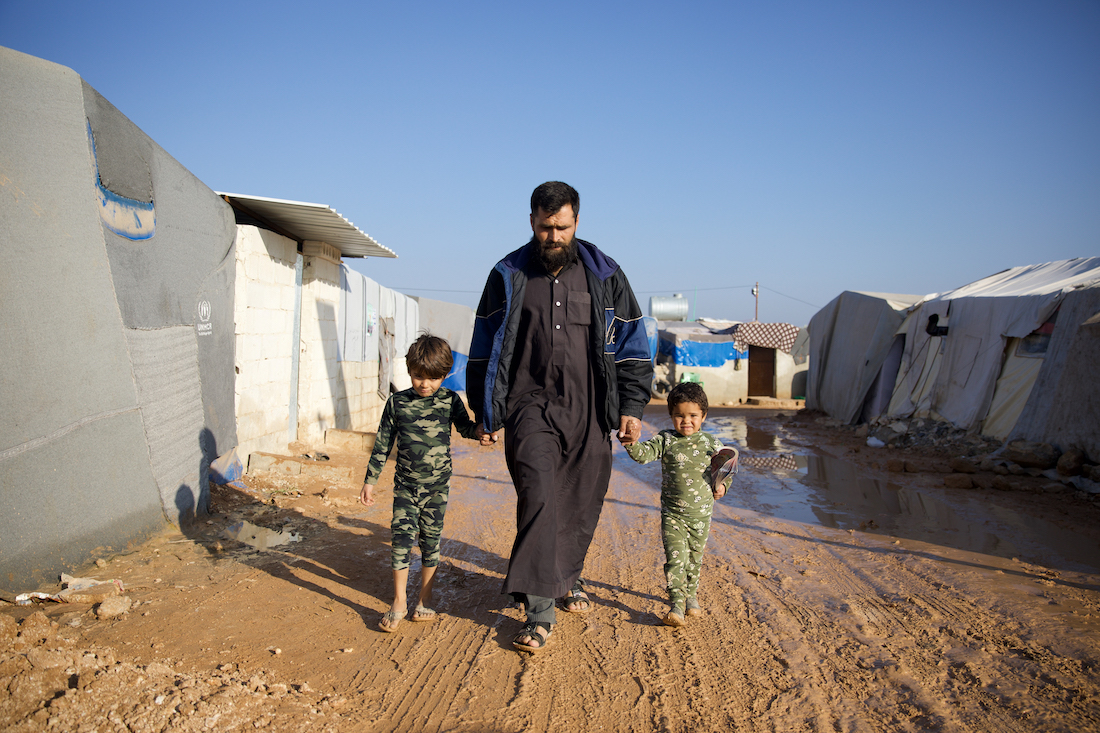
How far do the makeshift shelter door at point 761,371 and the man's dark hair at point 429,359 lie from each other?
73.2 feet

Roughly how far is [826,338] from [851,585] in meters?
13.0

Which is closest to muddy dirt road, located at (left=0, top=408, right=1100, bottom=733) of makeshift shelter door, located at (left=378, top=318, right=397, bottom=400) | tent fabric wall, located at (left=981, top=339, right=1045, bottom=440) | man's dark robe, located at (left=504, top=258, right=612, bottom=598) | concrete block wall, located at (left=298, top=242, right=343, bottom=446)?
man's dark robe, located at (left=504, top=258, right=612, bottom=598)

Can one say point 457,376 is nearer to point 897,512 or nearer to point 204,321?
point 204,321

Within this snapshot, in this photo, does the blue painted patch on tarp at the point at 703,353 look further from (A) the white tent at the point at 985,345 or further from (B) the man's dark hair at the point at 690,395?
(B) the man's dark hair at the point at 690,395

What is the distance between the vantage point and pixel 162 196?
4766mm

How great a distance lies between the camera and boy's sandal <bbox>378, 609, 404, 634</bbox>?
313 centimetres

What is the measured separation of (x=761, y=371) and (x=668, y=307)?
29.1 feet

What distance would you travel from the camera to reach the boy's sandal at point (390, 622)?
313 centimetres

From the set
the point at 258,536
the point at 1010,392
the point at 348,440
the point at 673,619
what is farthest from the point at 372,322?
the point at 1010,392

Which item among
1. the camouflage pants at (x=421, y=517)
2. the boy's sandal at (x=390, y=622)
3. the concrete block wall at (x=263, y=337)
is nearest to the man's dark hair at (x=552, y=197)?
the camouflage pants at (x=421, y=517)

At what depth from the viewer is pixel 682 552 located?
Result: 3307 mm

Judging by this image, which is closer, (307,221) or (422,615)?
(422,615)

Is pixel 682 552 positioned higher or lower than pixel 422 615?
higher

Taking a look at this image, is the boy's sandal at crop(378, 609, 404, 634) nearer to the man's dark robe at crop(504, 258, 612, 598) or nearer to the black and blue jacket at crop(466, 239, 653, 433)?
the man's dark robe at crop(504, 258, 612, 598)
